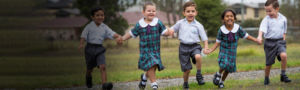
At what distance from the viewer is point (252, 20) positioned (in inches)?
335

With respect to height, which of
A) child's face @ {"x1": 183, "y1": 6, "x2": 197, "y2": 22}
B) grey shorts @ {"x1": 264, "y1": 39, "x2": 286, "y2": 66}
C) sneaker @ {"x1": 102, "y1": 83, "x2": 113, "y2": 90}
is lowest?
sneaker @ {"x1": 102, "y1": 83, "x2": 113, "y2": 90}

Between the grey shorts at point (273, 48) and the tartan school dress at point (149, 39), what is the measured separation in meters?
1.85

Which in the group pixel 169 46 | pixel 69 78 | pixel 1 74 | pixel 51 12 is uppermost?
pixel 51 12

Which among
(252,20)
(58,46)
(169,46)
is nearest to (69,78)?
(58,46)

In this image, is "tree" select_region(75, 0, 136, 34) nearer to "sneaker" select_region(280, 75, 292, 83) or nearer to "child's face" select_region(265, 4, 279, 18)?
"child's face" select_region(265, 4, 279, 18)

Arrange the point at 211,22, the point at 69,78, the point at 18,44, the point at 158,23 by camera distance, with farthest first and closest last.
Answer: the point at 211,22
the point at 158,23
the point at 69,78
the point at 18,44

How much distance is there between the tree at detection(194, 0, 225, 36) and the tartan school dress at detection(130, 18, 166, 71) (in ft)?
5.00

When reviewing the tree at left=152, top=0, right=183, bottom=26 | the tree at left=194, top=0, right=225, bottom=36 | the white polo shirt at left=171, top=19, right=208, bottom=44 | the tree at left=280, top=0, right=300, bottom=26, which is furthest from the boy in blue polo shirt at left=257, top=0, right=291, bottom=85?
the tree at left=280, top=0, right=300, bottom=26

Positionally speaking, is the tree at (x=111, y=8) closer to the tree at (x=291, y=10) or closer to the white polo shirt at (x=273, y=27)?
the white polo shirt at (x=273, y=27)

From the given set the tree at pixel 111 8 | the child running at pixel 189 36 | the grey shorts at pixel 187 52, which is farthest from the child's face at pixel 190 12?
the tree at pixel 111 8

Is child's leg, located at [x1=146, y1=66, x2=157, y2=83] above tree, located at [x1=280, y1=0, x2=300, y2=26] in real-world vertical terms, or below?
below

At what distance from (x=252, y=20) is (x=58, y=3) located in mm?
7353

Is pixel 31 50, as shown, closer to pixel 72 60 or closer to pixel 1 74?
pixel 1 74

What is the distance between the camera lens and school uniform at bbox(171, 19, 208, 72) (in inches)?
190
